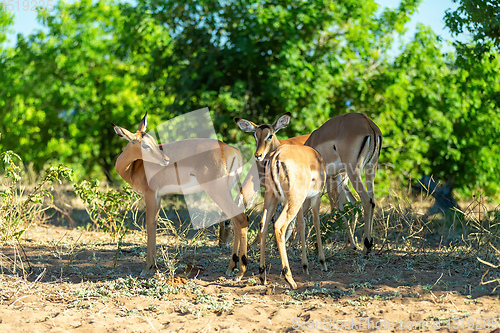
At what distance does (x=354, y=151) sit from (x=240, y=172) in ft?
6.03

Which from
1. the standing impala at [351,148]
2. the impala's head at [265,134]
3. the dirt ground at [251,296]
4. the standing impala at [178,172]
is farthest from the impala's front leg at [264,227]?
the standing impala at [351,148]

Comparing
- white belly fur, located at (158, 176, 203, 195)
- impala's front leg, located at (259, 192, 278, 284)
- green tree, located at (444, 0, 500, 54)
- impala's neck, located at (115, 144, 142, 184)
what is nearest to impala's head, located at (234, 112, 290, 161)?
impala's front leg, located at (259, 192, 278, 284)

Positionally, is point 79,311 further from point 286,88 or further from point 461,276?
point 286,88

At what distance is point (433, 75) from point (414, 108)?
1.05 metres

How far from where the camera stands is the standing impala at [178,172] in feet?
20.1

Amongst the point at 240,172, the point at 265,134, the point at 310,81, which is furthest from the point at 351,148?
the point at 310,81

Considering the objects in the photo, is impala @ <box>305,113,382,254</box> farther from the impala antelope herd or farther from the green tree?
the green tree

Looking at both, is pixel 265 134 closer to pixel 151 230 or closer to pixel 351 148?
pixel 351 148

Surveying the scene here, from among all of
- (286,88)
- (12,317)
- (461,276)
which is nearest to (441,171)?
(286,88)

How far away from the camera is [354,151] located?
7297 millimetres

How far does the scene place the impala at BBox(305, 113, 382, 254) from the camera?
7094 millimetres

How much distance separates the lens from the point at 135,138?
6.26m

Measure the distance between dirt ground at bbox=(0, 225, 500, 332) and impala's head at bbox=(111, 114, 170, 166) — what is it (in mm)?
1338

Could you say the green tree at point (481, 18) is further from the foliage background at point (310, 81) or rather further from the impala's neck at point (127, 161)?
the impala's neck at point (127, 161)
